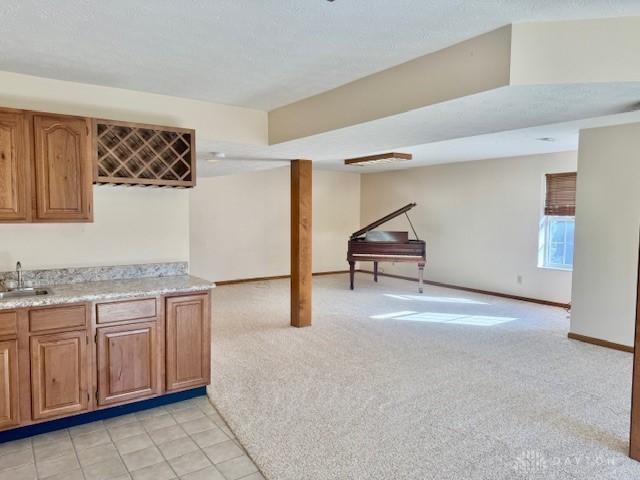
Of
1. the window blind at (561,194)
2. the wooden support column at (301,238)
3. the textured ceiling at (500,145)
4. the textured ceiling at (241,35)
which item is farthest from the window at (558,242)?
the textured ceiling at (241,35)

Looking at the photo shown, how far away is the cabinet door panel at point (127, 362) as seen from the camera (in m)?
2.85

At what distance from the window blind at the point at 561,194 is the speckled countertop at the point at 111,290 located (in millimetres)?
5314

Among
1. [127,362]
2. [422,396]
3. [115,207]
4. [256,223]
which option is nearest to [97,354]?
[127,362]

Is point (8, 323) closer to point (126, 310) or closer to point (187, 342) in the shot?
point (126, 310)

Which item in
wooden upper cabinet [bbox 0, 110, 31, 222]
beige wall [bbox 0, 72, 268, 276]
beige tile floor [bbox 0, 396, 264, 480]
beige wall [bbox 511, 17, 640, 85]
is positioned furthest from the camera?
beige wall [bbox 0, 72, 268, 276]

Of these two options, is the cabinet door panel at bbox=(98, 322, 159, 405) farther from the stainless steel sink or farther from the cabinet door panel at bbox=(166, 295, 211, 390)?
the stainless steel sink

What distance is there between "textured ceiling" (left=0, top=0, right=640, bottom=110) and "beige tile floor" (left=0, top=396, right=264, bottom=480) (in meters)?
2.36

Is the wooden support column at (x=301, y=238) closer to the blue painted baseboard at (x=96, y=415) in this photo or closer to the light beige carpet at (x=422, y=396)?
the light beige carpet at (x=422, y=396)

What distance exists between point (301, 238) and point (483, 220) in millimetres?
3766

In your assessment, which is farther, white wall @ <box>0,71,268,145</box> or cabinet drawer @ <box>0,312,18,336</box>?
white wall @ <box>0,71,268,145</box>

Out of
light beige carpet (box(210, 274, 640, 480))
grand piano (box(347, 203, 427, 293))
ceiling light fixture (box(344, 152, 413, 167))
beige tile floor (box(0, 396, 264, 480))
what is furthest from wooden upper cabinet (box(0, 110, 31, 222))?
grand piano (box(347, 203, 427, 293))

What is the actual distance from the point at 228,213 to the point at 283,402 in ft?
17.7

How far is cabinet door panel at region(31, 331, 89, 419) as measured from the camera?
2.63 metres

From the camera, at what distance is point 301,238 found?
506 centimetres
